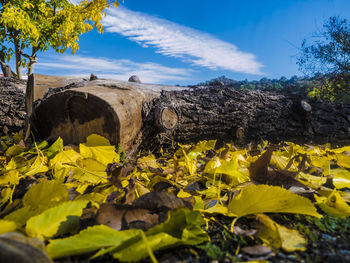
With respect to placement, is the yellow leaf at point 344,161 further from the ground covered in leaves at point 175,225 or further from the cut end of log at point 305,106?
the cut end of log at point 305,106

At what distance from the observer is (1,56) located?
919 centimetres

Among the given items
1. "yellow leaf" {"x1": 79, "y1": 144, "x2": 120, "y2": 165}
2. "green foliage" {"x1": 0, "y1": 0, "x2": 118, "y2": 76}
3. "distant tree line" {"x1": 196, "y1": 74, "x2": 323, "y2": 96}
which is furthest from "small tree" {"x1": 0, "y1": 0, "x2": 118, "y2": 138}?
"yellow leaf" {"x1": 79, "y1": 144, "x2": 120, "y2": 165}

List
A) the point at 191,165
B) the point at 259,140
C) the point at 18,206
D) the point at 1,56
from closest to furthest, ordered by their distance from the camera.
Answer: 1. the point at 18,206
2. the point at 191,165
3. the point at 259,140
4. the point at 1,56

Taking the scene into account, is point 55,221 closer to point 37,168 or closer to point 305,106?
point 37,168

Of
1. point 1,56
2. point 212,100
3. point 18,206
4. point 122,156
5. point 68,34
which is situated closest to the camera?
point 18,206

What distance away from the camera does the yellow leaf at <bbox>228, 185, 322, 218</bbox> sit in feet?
1.95

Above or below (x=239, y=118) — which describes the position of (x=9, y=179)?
below

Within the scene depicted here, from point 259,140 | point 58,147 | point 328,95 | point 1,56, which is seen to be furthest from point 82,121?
point 1,56

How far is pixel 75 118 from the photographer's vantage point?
1.59 metres

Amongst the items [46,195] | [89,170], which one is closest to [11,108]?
[89,170]

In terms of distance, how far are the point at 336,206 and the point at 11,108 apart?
3379 mm

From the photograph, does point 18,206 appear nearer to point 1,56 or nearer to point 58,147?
point 58,147

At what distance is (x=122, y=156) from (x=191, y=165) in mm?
561

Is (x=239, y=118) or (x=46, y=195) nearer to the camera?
(x=46, y=195)
